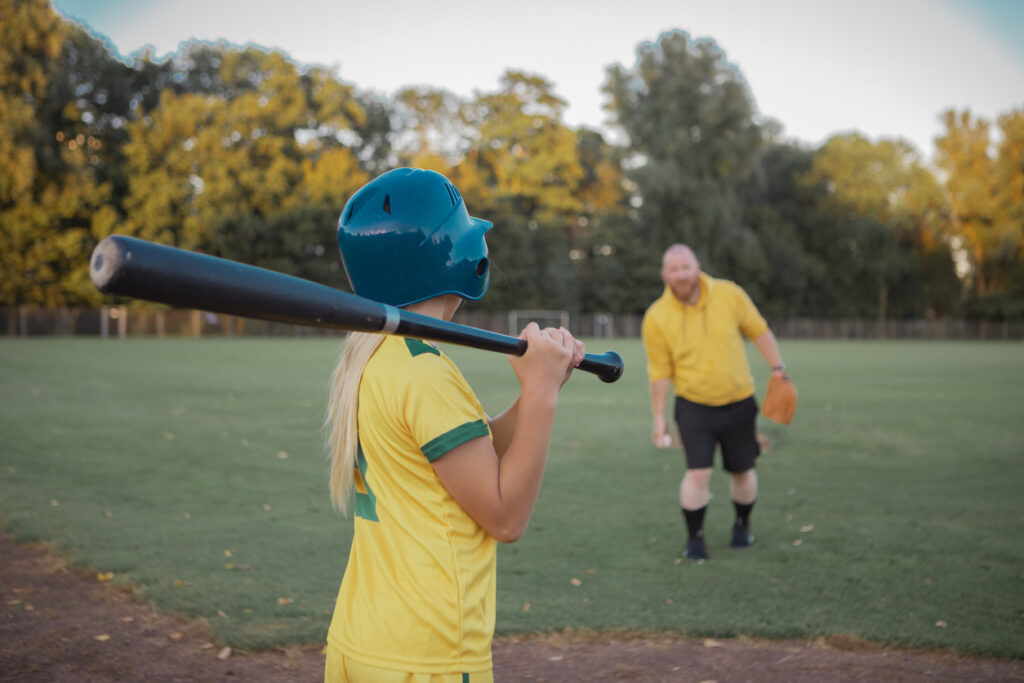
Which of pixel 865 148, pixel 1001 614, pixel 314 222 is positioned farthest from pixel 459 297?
pixel 865 148

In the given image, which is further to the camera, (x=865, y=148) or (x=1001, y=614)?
(x=865, y=148)

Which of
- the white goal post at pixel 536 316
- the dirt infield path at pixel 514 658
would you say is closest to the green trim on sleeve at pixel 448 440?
the dirt infield path at pixel 514 658

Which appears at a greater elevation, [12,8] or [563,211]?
[12,8]

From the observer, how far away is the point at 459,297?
2.15 m

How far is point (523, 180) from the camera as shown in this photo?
196 feet

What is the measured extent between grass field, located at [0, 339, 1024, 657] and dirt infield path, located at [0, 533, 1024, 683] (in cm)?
18

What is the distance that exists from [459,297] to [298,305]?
0.68 meters

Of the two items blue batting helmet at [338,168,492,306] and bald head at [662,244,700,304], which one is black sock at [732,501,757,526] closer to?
bald head at [662,244,700,304]

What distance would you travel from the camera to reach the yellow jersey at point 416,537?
193 cm

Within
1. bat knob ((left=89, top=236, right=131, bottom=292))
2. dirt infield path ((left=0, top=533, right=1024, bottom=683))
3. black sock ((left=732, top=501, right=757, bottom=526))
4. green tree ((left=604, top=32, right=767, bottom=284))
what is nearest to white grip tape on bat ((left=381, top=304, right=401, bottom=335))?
bat knob ((left=89, top=236, right=131, bottom=292))

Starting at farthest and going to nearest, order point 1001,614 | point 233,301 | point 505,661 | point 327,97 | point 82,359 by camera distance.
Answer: point 327,97
point 82,359
point 1001,614
point 505,661
point 233,301

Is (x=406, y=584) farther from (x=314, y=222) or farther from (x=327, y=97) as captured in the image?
(x=327, y=97)

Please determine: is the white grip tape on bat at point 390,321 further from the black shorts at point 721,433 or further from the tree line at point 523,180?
the tree line at point 523,180

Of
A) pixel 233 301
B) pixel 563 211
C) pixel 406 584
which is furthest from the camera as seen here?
pixel 563 211
